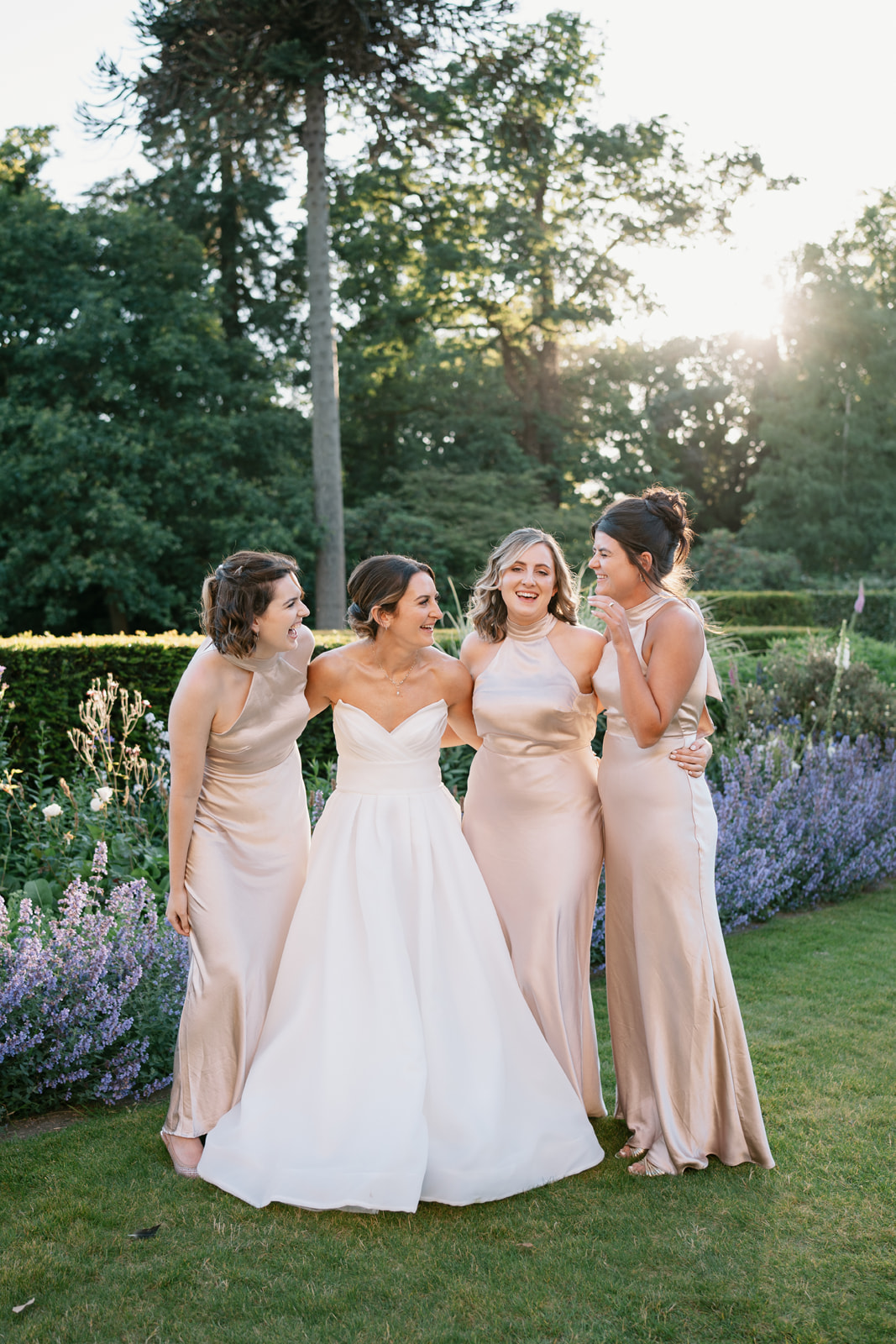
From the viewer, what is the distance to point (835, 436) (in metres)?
35.6

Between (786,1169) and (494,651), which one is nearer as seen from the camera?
(786,1169)

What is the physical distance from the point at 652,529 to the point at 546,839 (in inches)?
43.2

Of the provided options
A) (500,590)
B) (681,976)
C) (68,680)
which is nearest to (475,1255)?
(681,976)

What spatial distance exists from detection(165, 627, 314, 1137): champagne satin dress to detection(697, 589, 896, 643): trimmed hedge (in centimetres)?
1335

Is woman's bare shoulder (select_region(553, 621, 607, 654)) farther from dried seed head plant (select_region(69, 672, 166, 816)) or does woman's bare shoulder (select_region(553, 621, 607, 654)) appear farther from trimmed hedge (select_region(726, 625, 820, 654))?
trimmed hedge (select_region(726, 625, 820, 654))

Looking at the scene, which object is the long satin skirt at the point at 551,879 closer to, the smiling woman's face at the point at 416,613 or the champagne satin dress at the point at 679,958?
the champagne satin dress at the point at 679,958

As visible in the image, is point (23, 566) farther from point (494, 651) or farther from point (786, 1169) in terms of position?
point (786, 1169)

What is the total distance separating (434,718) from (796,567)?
24.6 m

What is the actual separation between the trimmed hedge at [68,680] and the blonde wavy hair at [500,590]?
3.24 m

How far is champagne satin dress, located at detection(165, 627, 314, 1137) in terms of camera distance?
3430 mm

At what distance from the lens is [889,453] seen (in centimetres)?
3516

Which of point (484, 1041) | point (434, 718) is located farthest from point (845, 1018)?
point (434, 718)

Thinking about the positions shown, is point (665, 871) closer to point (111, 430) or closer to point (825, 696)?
point (825, 696)

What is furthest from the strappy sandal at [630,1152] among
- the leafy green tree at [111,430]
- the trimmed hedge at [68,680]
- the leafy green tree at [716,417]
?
the leafy green tree at [716,417]
